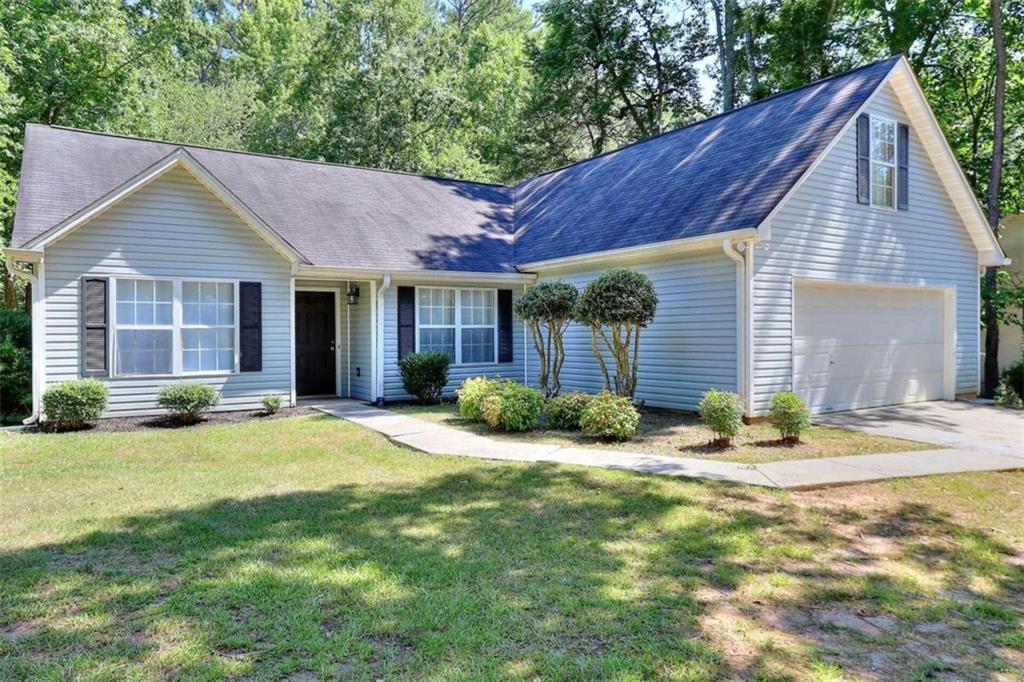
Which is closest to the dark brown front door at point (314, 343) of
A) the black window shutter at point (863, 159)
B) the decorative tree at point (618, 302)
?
the decorative tree at point (618, 302)

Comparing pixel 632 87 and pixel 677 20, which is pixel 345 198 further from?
pixel 677 20

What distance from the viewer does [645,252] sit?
10.8 m

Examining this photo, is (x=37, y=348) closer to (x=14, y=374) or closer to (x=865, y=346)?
(x=14, y=374)

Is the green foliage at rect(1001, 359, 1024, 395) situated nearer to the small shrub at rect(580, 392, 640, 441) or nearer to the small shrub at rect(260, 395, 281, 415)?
the small shrub at rect(580, 392, 640, 441)

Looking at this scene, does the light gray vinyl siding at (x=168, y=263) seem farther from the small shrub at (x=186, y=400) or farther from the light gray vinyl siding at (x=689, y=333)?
the light gray vinyl siding at (x=689, y=333)

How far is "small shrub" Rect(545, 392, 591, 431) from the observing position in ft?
29.9

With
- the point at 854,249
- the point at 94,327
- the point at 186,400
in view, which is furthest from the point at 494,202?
the point at 94,327

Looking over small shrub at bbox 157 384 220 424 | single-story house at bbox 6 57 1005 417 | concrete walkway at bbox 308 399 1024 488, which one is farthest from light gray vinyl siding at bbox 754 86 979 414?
small shrub at bbox 157 384 220 424

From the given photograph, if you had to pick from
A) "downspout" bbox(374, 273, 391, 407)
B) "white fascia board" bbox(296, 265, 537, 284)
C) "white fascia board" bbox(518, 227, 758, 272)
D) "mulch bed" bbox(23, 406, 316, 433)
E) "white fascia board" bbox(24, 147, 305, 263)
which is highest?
"white fascia board" bbox(24, 147, 305, 263)

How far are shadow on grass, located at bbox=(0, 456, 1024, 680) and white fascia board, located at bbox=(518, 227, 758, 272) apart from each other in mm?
4934

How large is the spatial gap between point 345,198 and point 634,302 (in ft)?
25.2

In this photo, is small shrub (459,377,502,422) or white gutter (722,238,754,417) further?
small shrub (459,377,502,422)

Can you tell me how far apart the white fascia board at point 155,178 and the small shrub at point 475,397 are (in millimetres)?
3853

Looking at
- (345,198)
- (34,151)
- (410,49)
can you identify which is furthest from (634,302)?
(410,49)
